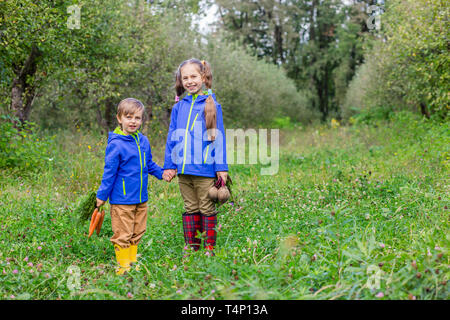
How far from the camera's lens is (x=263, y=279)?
266cm

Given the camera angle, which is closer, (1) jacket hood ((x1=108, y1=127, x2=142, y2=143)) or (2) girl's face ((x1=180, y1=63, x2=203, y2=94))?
(1) jacket hood ((x1=108, y1=127, x2=142, y2=143))

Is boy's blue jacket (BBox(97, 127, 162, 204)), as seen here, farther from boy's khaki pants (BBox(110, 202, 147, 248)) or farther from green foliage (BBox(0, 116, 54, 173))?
green foliage (BBox(0, 116, 54, 173))

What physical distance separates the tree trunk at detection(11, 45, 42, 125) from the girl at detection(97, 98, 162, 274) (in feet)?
20.4

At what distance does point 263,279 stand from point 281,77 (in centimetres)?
2628

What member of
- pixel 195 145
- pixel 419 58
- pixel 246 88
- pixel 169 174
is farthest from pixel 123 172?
pixel 246 88

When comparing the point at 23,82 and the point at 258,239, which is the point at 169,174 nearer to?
the point at 258,239

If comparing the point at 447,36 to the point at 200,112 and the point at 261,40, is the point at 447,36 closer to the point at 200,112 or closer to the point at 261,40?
the point at 200,112

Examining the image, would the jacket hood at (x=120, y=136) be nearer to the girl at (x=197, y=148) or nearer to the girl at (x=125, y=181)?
the girl at (x=125, y=181)

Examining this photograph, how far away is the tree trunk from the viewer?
8.98 meters

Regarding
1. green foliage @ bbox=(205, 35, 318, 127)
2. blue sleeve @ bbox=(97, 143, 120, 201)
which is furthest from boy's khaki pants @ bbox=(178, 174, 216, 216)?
green foliage @ bbox=(205, 35, 318, 127)

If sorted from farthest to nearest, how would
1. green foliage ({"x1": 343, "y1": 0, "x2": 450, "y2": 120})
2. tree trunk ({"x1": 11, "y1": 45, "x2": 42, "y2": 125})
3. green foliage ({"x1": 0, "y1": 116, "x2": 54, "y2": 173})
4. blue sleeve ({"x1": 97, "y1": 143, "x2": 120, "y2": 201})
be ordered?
1. tree trunk ({"x1": 11, "y1": 45, "x2": 42, "y2": 125})
2. green foliage ({"x1": 343, "y1": 0, "x2": 450, "y2": 120})
3. green foliage ({"x1": 0, "y1": 116, "x2": 54, "y2": 173})
4. blue sleeve ({"x1": 97, "y1": 143, "x2": 120, "y2": 201})

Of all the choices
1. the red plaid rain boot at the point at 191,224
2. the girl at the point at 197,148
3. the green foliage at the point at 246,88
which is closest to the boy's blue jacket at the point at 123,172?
the girl at the point at 197,148


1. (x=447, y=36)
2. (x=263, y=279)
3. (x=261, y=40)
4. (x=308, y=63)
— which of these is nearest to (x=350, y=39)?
(x=308, y=63)

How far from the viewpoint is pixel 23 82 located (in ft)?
30.1
